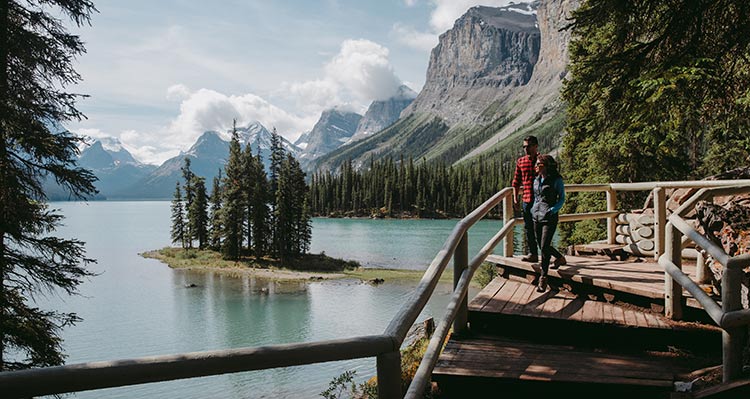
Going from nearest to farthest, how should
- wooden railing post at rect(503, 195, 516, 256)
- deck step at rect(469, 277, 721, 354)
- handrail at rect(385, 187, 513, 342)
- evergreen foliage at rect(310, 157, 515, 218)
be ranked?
handrail at rect(385, 187, 513, 342), deck step at rect(469, 277, 721, 354), wooden railing post at rect(503, 195, 516, 256), evergreen foliage at rect(310, 157, 515, 218)

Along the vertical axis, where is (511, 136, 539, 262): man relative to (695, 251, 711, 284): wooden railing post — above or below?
above

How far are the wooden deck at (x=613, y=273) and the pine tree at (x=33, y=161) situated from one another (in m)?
9.11

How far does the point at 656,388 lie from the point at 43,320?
11.3 m

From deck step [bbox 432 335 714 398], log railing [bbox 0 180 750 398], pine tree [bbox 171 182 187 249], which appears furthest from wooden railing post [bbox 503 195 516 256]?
pine tree [bbox 171 182 187 249]

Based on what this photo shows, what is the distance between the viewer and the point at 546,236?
6.11 metres

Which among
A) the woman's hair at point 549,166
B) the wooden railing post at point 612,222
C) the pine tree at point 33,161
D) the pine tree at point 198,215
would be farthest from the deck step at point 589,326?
the pine tree at point 198,215

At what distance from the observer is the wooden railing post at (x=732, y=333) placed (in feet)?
12.0

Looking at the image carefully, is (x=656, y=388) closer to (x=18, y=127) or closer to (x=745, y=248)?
(x=745, y=248)

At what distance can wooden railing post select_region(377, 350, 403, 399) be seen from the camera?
7.34 ft

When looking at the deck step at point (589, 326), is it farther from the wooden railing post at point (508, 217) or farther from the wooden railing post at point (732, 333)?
the wooden railing post at point (508, 217)

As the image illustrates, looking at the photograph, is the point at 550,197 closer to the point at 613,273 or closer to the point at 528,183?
the point at 528,183

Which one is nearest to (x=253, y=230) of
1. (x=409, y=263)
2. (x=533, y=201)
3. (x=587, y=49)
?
(x=409, y=263)

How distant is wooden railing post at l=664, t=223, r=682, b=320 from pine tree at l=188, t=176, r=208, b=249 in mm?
64465

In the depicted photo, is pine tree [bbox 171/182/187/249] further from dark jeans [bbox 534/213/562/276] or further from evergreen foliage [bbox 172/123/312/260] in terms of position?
dark jeans [bbox 534/213/562/276]
